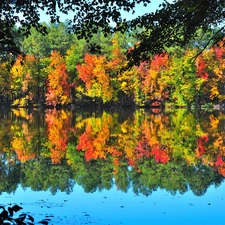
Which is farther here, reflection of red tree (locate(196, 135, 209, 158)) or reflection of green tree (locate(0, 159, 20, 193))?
reflection of red tree (locate(196, 135, 209, 158))

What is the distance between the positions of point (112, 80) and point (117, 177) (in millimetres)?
44225

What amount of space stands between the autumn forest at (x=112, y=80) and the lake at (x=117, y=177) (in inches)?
1277

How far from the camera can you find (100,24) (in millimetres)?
5887

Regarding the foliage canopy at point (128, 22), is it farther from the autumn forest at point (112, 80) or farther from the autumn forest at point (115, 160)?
the autumn forest at point (112, 80)

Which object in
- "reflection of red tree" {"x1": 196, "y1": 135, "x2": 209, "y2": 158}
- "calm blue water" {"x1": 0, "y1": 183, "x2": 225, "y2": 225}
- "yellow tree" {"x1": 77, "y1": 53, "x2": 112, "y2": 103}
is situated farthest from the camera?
"yellow tree" {"x1": 77, "y1": 53, "x2": 112, "y2": 103}

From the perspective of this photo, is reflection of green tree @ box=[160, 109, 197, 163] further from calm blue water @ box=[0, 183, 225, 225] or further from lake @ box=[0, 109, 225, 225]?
calm blue water @ box=[0, 183, 225, 225]

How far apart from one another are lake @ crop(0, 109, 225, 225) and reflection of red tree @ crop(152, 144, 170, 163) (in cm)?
4

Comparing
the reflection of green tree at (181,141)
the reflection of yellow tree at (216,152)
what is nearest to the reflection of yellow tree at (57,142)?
the reflection of green tree at (181,141)

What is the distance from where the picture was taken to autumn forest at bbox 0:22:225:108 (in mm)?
53438

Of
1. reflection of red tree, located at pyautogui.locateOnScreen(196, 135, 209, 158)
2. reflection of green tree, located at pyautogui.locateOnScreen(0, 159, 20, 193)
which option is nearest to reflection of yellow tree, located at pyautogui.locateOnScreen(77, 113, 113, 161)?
reflection of green tree, located at pyautogui.locateOnScreen(0, 159, 20, 193)

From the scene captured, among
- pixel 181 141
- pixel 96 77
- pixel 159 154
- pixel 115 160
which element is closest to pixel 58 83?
pixel 96 77

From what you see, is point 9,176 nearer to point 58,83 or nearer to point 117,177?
point 117,177

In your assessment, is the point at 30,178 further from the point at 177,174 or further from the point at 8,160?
the point at 177,174

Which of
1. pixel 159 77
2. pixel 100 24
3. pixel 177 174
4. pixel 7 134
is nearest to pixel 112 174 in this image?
pixel 177 174
